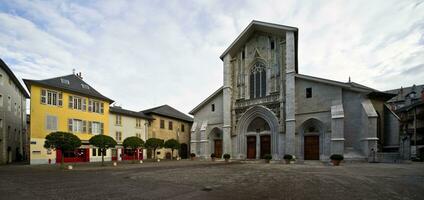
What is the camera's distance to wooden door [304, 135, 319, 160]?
2572cm

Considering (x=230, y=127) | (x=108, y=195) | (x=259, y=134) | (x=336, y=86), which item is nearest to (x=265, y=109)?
(x=259, y=134)

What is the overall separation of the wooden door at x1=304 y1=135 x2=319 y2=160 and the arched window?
7.52m

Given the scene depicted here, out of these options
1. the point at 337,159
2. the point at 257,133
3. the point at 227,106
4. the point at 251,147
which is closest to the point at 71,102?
the point at 227,106

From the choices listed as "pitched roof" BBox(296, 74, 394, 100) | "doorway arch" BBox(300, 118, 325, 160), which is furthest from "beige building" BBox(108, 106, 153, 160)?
"pitched roof" BBox(296, 74, 394, 100)

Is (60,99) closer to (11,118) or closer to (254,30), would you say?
(11,118)

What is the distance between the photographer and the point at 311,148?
26.1m

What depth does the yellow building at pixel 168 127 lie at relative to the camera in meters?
40.9

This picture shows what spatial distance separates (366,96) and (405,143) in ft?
22.3

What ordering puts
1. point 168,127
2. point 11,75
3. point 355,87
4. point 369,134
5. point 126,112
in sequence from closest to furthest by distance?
point 369,134, point 355,87, point 11,75, point 126,112, point 168,127

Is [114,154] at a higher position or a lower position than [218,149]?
lower

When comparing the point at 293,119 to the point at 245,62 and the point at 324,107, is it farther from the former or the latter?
the point at 245,62

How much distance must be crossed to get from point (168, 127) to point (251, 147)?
1731 cm

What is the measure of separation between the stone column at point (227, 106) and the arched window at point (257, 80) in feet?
9.92

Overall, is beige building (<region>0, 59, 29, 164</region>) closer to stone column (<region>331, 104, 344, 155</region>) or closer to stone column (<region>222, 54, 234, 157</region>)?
stone column (<region>222, 54, 234, 157</region>)
